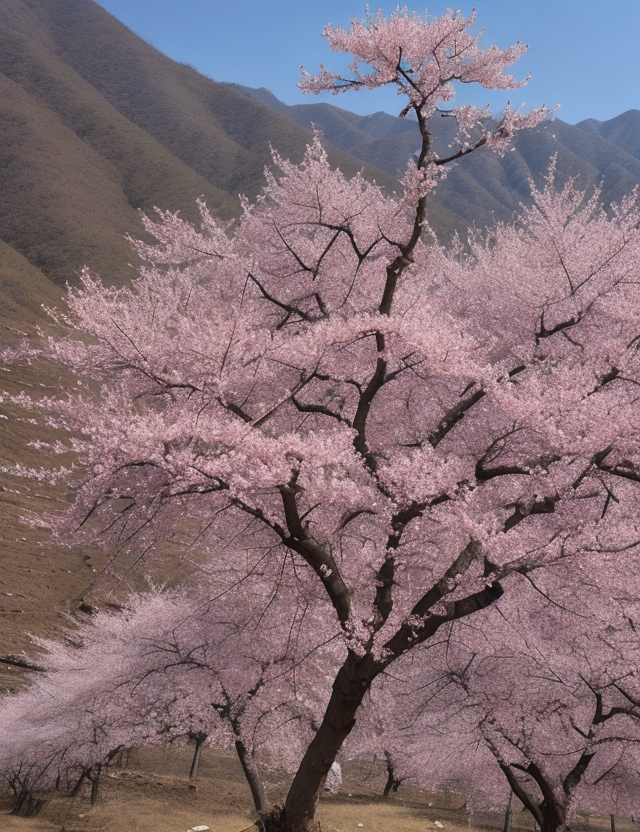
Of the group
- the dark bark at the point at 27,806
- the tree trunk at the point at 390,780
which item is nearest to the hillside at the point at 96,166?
the dark bark at the point at 27,806

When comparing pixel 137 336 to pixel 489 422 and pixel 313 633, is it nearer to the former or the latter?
pixel 489 422

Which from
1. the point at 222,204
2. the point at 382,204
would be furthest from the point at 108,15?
the point at 382,204

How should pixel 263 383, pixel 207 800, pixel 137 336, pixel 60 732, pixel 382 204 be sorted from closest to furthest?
pixel 137 336
pixel 263 383
pixel 382 204
pixel 60 732
pixel 207 800

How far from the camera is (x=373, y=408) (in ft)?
31.8

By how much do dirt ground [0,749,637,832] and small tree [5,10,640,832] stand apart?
9.67 feet

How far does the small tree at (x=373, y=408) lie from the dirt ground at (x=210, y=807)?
2.95 metres

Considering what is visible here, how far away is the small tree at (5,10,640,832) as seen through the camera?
6.35 metres

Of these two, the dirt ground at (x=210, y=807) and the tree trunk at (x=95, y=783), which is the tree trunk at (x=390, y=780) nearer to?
the dirt ground at (x=210, y=807)

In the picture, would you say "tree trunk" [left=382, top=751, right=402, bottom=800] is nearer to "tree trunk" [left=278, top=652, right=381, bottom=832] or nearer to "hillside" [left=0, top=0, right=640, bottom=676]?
"hillside" [left=0, top=0, right=640, bottom=676]

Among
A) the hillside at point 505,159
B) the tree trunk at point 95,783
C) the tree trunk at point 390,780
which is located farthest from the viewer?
the hillside at point 505,159

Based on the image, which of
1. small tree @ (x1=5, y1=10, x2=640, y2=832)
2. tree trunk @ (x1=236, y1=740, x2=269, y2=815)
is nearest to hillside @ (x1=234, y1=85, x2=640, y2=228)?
small tree @ (x1=5, y1=10, x2=640, y2=832)

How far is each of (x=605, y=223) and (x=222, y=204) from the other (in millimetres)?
57478

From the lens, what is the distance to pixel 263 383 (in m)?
8.99

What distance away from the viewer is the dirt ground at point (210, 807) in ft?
39.6
